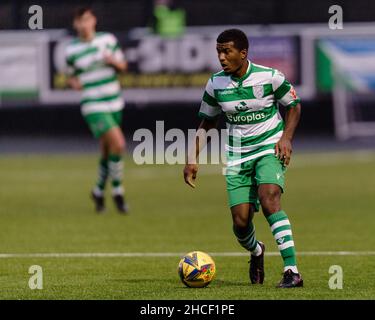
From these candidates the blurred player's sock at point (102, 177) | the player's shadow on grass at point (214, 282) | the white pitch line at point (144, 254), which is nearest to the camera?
the player's shadow on grass at point (214, 282)

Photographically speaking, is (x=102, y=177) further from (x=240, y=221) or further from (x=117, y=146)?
(x=240, y=221)

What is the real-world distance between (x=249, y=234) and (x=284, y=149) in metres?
0.80

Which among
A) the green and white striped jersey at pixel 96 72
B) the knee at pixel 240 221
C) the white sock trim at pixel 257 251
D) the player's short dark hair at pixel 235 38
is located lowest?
the white sock trim at pixel 257 251

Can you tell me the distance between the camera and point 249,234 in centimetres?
1038

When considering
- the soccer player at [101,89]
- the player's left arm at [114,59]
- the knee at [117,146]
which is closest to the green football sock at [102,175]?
the soccer player at [101,89]

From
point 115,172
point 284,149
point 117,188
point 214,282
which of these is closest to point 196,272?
point 214,282

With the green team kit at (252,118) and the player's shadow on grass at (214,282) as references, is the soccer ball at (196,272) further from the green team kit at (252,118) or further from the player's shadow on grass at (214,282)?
the green team kit at (252,118)

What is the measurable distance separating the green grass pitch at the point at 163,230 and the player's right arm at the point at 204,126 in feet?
3.16

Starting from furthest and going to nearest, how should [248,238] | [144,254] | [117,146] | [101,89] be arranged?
[101,89], [117,146], [144,254], [248,238]

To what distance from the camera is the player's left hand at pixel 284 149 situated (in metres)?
10.1

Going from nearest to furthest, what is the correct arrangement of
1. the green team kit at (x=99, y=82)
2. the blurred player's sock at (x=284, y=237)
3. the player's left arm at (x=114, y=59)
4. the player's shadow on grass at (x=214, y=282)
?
the blurred player's sock at (x=284, y=237)
the player's shadow on grass at (x=214, y=282)
the player's left arm at (x=114, y=59)
the green team kit at (x=99, y=82)

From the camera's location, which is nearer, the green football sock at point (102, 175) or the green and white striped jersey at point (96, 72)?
the green football sock at point (102, 175)

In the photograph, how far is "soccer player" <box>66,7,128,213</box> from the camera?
56.5 feet
